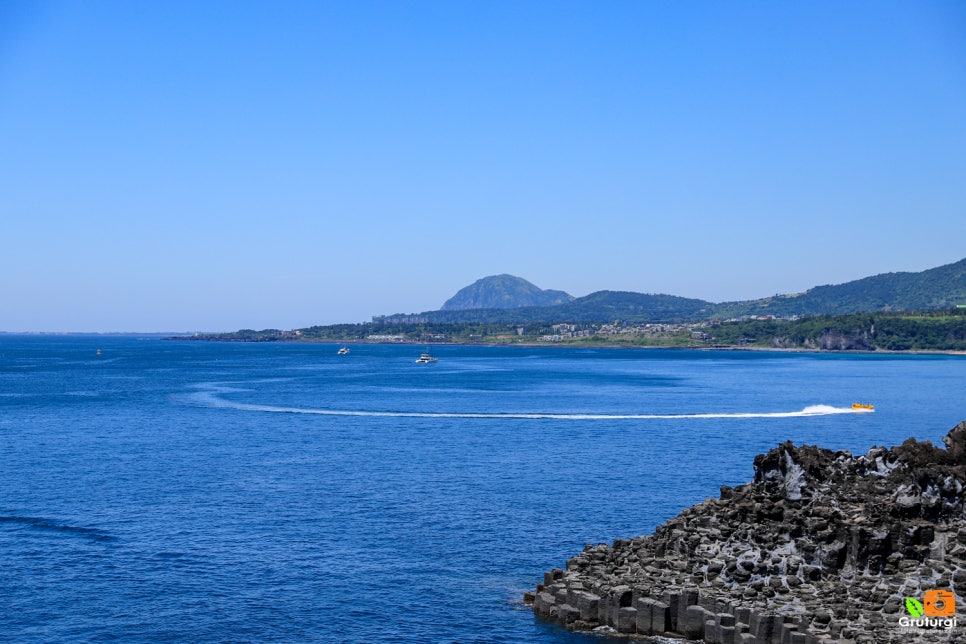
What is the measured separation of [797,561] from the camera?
125 feet

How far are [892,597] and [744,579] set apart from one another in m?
5.47

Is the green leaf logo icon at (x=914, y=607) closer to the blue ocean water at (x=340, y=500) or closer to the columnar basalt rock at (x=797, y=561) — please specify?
the columnar basalt rock at (x=797, y=561)

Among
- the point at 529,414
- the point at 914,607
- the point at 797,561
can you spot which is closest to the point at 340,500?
the point at 797,561

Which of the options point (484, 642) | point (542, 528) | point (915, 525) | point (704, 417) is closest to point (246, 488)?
point (542, 528)

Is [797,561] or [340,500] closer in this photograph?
[797,561]

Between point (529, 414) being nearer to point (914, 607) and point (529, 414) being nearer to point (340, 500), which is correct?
point (340, 500)

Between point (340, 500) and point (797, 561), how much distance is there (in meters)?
33.5

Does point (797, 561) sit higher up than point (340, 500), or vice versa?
point (797, 561)

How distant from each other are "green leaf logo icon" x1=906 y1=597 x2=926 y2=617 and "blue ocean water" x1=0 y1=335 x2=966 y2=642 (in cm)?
1158

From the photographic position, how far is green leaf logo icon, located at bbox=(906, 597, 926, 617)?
112 ft

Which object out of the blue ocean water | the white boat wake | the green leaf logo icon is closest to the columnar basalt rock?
the green leaf logo icon

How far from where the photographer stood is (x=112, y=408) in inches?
5034

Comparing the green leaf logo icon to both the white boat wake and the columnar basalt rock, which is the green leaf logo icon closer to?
the columnar basalt rock

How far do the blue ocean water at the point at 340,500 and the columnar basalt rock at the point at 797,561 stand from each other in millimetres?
2982
